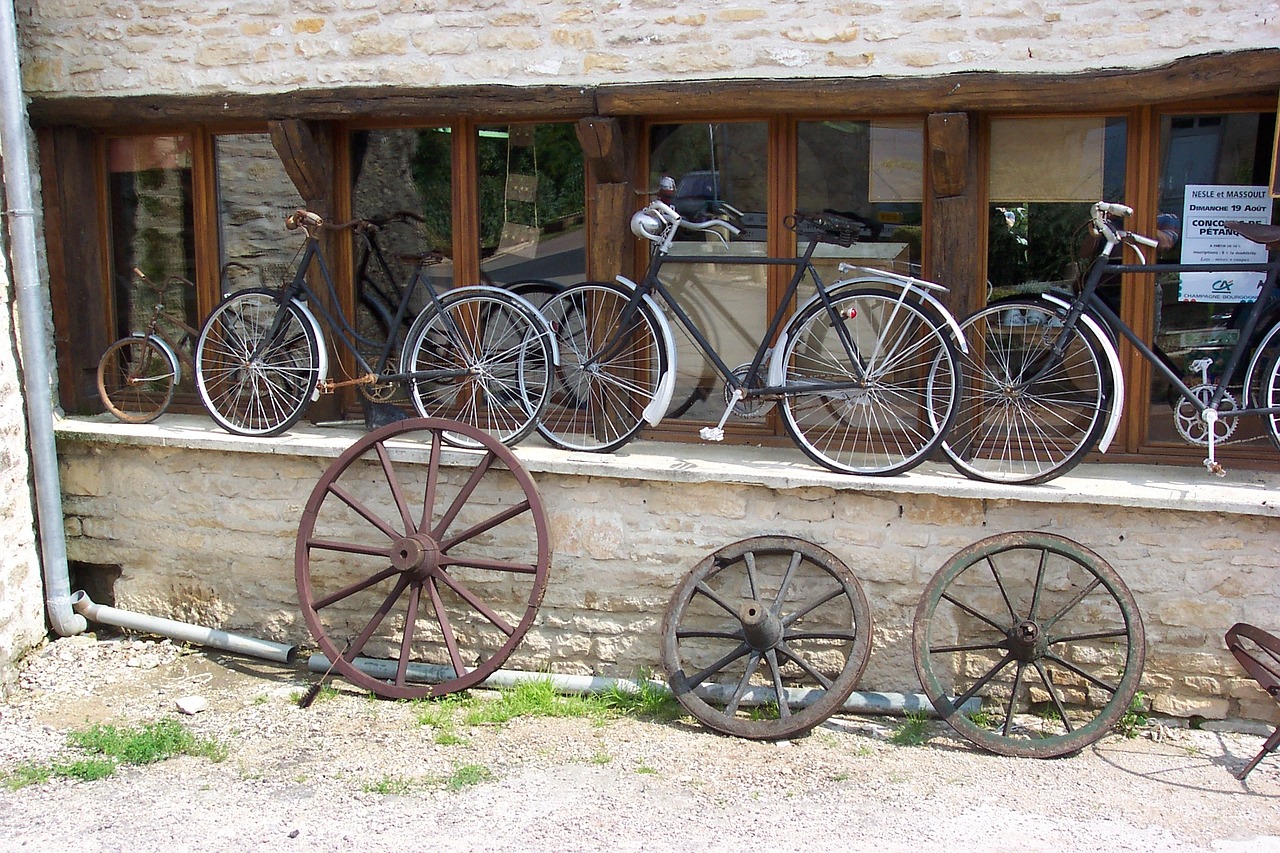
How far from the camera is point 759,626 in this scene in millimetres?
5191

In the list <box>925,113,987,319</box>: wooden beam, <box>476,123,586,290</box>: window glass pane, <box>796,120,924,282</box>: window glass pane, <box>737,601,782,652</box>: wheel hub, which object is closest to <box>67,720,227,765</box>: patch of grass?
<box>737,601,782,652</box>: wheel hub

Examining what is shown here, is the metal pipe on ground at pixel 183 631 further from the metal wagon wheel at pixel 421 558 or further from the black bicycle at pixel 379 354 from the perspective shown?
the black bicycle at pixel 379 354

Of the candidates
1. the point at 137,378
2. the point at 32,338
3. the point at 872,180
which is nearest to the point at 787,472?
the point at 872,180

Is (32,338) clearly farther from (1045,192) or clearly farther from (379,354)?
(1045,192)

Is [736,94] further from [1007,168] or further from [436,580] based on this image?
[436,580]

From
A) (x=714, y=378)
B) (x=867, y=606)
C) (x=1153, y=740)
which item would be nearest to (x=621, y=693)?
(x=867, y=606)

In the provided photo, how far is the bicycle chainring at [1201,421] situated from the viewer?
5.27 metres

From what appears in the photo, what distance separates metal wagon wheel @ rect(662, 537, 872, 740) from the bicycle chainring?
1659mm

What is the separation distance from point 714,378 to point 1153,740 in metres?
2.59

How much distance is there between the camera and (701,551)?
5.57 metres

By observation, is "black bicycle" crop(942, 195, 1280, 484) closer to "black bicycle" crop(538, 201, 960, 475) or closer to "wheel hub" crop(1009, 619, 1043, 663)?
"black bicycle" crop(538, 201, 960, 475)

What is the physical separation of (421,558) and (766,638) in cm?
163

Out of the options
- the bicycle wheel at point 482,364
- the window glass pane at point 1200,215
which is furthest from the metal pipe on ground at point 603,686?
the window glass pane at point 1200,215

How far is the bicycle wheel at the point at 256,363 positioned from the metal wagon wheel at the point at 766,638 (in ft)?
7.58
